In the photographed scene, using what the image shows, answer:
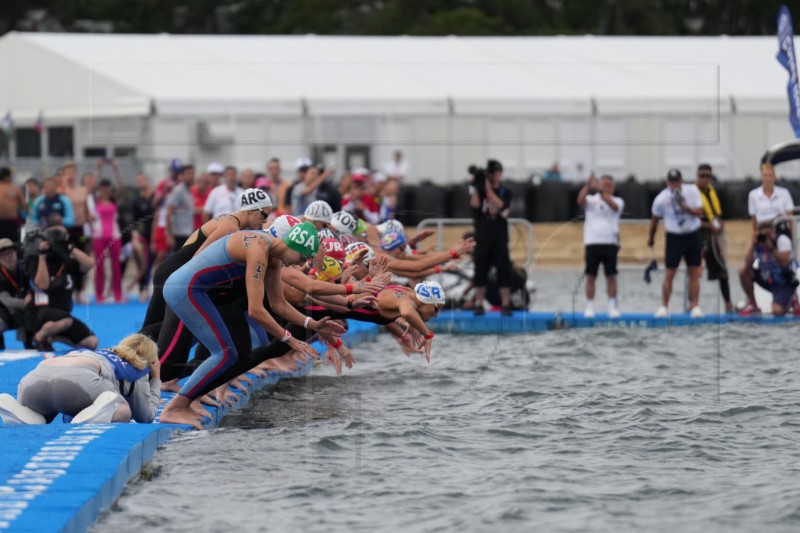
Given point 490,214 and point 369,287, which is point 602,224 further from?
point 369,287

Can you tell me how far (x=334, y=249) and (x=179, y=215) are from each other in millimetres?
8323

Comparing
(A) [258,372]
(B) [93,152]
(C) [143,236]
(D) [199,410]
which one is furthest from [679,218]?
(B) [93,152]

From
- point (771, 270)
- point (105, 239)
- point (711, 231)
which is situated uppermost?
point (711, 231)

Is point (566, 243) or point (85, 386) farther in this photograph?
point (566, 243)

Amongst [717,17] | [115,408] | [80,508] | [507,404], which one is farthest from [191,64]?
[717,17]

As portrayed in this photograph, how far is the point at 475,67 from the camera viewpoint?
116ft

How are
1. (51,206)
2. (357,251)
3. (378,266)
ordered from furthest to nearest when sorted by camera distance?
(51,206)
(357,251)
(378,266)

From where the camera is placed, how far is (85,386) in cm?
1084

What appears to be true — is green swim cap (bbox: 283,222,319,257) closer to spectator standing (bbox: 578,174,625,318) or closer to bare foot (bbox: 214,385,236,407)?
bare foot (bbox: 214,385,236,407)

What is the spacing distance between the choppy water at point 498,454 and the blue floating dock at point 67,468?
17cm

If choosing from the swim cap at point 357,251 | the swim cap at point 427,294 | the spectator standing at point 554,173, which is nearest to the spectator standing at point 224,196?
the swim cap at point 357,251

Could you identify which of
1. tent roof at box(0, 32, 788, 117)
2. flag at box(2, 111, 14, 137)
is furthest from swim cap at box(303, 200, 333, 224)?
flag at box(2, 111, 14, 137)

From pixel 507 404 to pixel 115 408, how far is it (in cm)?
438

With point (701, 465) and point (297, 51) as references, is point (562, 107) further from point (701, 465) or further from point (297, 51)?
point (701, 465)
